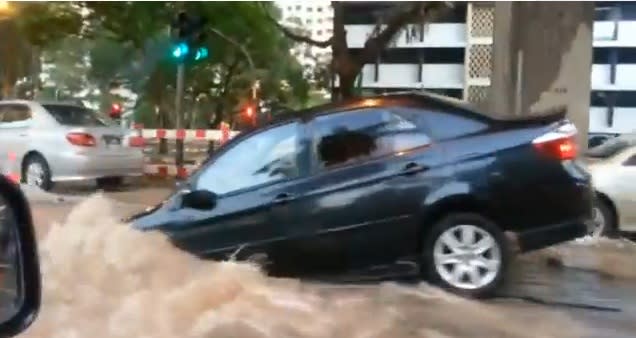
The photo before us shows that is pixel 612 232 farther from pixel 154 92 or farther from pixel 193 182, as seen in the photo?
pixel 154 92

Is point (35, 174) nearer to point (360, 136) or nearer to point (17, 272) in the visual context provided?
point (360, 136)

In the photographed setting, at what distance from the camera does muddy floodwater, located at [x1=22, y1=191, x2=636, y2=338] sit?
6.15m

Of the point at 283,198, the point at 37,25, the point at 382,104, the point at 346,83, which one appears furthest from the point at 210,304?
the point at 37,25

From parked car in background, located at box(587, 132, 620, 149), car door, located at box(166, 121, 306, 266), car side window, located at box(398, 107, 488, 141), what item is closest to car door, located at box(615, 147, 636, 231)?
parked car in background, located at box(587, 132, 620, 149)

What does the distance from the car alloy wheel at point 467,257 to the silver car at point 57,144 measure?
10.2m

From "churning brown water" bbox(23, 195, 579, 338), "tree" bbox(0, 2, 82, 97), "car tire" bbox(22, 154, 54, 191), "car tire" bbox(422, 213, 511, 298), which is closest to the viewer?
"churning brown water" bbox(23, 195, 579, 338)

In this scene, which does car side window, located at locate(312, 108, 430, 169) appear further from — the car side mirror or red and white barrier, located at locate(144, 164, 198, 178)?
red and white barrier, located at locate(144, 164, 198, 178)

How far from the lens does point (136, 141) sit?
18547 millimetres

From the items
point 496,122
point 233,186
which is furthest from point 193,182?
point 496,122

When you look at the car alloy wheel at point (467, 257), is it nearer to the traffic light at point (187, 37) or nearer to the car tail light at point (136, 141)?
the car tail light at point (136, 141)

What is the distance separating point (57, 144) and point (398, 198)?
10.2 metres

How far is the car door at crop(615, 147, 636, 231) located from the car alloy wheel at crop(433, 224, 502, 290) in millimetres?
4858

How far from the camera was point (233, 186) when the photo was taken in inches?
316

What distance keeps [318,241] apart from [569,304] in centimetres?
179
